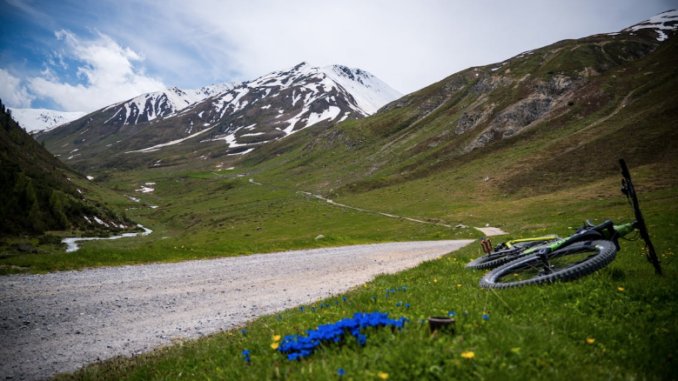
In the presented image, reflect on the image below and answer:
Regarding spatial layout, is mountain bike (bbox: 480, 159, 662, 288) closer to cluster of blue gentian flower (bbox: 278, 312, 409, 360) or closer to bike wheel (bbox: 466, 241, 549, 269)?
bike wheel (bbox: 466, 241, 549, 269)

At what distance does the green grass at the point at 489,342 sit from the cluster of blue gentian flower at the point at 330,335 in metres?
0.11

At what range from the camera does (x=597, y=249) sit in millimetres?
8242

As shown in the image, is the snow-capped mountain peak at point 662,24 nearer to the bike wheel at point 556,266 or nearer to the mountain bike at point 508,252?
the mountain bike at point 508,252

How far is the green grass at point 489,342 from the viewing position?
3.56 meters

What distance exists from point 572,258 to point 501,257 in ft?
8.02

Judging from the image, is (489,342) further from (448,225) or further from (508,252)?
(448,225)

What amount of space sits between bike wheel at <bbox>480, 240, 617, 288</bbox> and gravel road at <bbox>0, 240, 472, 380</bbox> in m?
6.15

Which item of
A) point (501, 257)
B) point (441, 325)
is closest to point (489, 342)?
point (441, 325)

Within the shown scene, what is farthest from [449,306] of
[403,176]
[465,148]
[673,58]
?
[673,58]

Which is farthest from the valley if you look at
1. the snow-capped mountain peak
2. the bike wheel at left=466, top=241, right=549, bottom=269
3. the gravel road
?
the snow-capped mountain peak

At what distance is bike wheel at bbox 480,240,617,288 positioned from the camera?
7254mm

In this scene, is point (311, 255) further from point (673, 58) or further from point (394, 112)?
point (394, 112)

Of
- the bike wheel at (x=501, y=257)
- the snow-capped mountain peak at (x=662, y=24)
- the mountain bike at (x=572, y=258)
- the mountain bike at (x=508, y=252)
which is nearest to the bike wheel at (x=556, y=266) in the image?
the mountain bike at (x=572, y=258)

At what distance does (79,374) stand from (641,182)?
69162 mm
